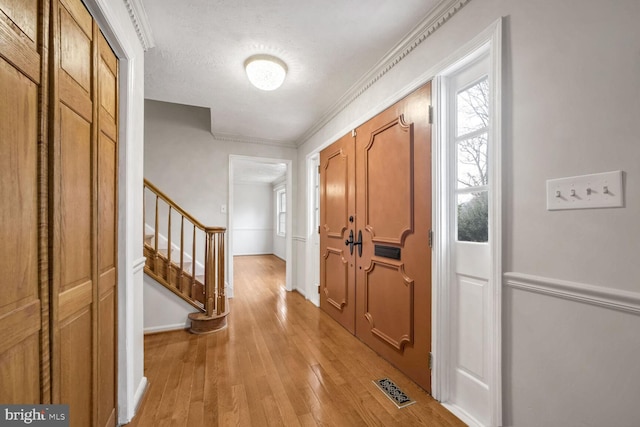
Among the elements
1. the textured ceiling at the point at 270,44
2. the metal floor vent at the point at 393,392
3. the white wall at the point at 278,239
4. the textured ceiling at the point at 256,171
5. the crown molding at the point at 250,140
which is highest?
the textured ceiling at the point at 270,44

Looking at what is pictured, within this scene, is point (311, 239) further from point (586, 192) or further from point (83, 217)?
point (586, 192)

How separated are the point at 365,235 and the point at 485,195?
1.10 meters

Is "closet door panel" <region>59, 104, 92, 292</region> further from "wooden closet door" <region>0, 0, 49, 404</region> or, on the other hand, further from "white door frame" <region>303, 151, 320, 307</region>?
"white door frame" <region>303, 151, 320, 307</region>

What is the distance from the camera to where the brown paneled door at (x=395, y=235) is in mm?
1730

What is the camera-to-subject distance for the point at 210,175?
3893mm

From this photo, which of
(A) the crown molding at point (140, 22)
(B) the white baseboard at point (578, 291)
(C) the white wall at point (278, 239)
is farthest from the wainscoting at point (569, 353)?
(C) the white wall at point (278, 239)

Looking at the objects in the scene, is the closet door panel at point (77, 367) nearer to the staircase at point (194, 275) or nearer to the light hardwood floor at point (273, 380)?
the light hardwood floor at point (273, 380)

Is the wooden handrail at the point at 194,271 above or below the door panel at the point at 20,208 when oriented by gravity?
below

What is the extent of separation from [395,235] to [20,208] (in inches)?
74.7

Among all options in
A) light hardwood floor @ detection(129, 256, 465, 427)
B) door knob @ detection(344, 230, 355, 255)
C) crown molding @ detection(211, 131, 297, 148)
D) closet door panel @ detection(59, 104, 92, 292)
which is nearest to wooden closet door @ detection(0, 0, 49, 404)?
closet door panel @ detection(59, 104, 92, 292)

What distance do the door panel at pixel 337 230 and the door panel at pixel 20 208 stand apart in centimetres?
216

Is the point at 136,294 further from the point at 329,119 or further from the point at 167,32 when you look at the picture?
the point at 329,119

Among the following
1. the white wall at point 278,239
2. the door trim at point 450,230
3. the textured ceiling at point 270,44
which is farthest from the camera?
the white wall at point 278,239

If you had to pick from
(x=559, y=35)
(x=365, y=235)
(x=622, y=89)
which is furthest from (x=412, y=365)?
(x=559, y=35)
